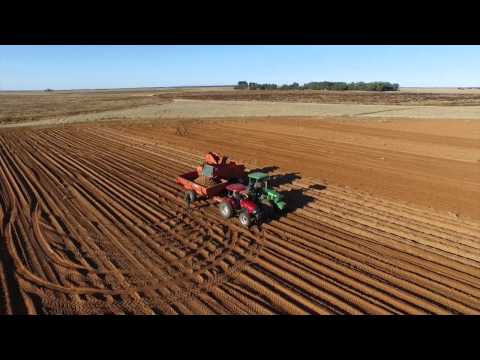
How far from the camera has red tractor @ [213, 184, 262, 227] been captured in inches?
374

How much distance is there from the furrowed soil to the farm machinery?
44 centimetres

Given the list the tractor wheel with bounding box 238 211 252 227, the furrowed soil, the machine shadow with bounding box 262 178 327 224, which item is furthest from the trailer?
the machine shadow with bounding box 262 178 327 224

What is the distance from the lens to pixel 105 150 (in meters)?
21.0

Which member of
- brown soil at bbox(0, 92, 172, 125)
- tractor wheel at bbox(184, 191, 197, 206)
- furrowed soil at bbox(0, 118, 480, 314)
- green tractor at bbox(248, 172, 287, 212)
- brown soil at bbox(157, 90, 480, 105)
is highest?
brown soil at bbox(157, 90, 480, 105)

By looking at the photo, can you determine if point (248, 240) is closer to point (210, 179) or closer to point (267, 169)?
point (210, 179)

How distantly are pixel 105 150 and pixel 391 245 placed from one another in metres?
19.0

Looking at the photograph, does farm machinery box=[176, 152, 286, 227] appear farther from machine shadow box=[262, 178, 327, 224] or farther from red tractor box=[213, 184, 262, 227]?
machine shadow box=[262, 178, 327, 224]

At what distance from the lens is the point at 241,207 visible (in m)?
10.2

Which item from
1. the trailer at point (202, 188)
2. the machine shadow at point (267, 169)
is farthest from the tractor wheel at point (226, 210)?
the machine shadow at point (267, 169)

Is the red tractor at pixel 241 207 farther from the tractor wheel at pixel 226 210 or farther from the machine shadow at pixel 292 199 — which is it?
the machine shadow at pixel 292 199

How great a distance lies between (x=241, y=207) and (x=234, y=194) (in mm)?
514
